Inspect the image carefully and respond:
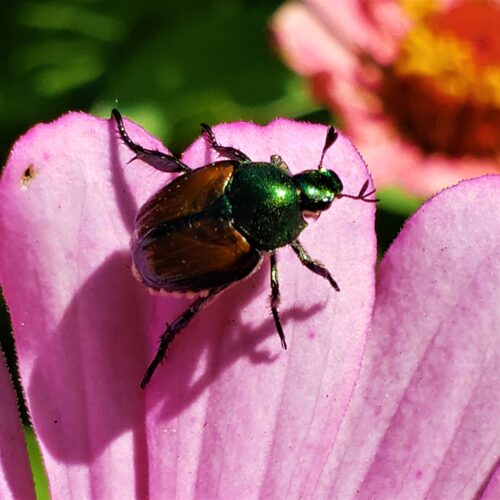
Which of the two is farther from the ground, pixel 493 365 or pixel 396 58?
pixel 396 58

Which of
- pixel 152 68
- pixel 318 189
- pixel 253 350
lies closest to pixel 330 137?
pixel 318 189

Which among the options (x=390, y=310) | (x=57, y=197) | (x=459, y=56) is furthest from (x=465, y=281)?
(x=459, y=56)

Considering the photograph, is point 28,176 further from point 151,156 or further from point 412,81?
point 412,81

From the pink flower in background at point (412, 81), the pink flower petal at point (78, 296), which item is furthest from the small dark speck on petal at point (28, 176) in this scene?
the pink flower in background at point (412, 81)

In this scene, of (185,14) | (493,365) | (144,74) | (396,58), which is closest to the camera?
(493,365)

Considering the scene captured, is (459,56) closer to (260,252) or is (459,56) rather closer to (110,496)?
(260,252)

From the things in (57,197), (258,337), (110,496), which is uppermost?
(57,197)

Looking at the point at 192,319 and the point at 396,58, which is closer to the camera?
the point at 192,319

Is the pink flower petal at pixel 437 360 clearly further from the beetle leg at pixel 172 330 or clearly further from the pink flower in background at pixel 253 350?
the beetle leg at pixel 172 330
